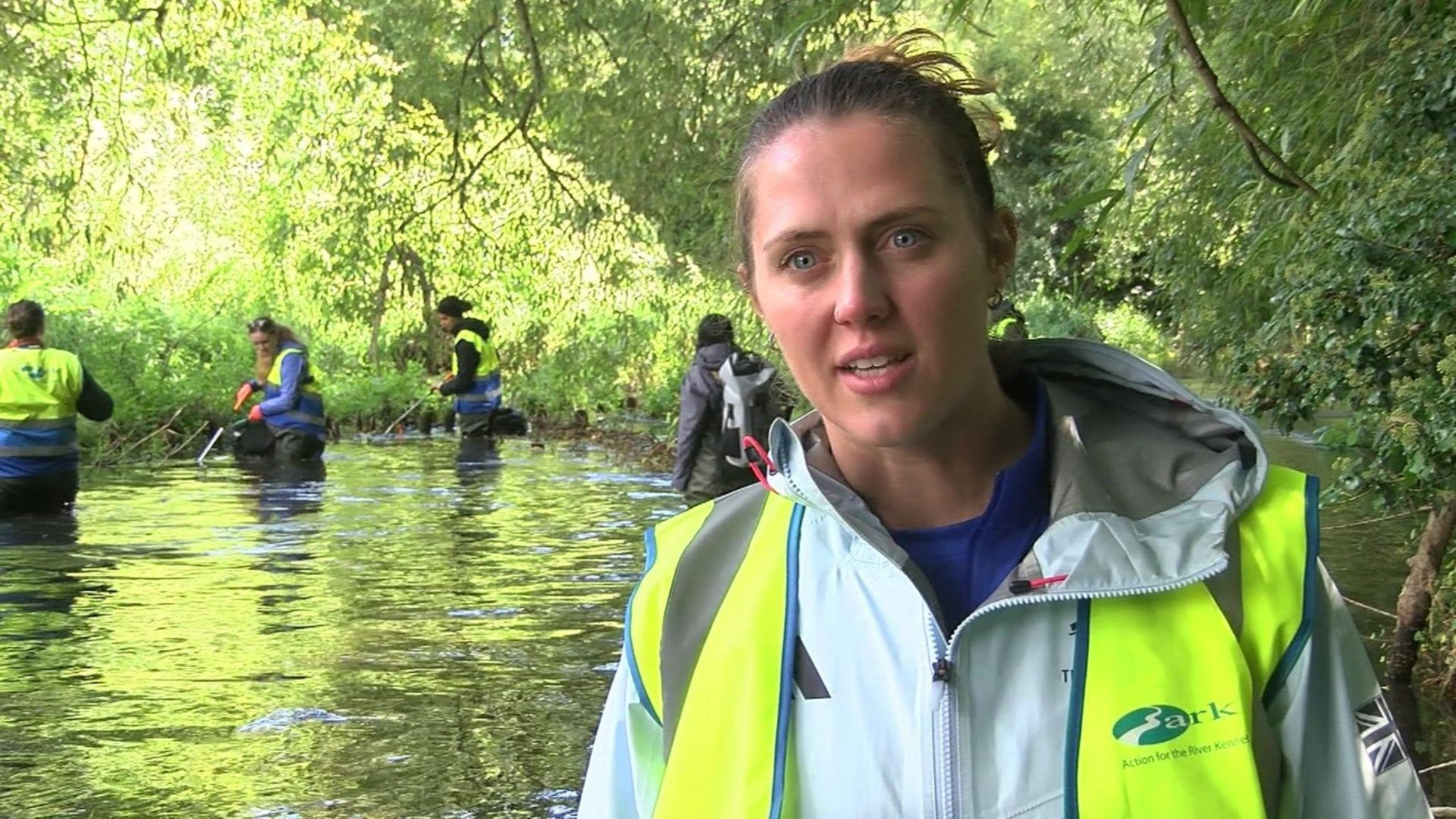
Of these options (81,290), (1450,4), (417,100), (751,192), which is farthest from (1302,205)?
(81,290)

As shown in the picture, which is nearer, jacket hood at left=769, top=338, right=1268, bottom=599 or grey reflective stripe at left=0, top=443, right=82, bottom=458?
jacket hood at left=769, top=338, right=1268, bottom=599

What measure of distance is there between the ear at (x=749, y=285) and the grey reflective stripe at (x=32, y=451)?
12360 millimetres

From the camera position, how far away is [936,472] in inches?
74.1

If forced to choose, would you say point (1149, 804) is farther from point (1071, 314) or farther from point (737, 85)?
point (1071, 314)

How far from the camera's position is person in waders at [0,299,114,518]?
508 inches

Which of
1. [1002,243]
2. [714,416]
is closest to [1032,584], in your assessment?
[1002,243]

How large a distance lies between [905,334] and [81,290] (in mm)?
19754

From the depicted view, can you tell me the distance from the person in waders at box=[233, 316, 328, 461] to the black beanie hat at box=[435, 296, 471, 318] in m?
1.45

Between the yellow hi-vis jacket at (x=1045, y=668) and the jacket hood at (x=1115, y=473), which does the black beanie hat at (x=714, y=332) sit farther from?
the yellow hi-vis jacket at (x=1045, y=668)

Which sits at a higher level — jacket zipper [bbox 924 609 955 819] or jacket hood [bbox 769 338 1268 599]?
jacket hood [bbox 769 338 1268 599]

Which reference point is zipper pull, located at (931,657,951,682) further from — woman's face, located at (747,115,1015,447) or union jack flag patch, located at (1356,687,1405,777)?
union jack flag patch, located at (1356,687,1405,777)

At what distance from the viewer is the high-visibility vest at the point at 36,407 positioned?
42.3 feet

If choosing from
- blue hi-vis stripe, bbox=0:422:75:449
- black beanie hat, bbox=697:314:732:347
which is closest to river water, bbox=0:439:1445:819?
blue hi-vis stripe, bbox=0:422:75:449

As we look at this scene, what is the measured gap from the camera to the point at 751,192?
1.89 meters
